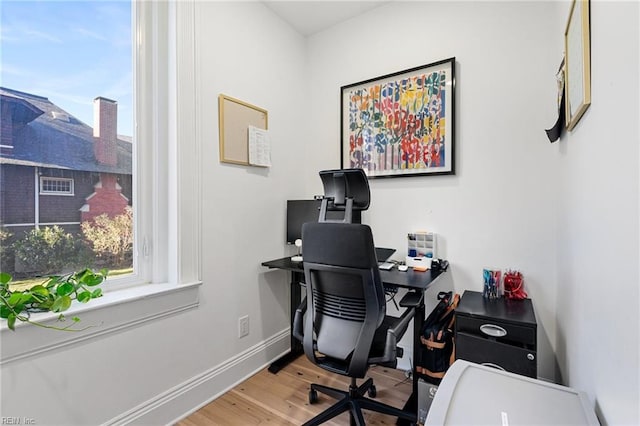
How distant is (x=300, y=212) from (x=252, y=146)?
0.64 meters

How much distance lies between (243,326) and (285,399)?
557mm

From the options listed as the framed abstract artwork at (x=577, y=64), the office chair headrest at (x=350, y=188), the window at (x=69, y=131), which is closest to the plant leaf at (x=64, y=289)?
the window at (x=69, y=131)

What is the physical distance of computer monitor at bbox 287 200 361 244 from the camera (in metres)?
2.39

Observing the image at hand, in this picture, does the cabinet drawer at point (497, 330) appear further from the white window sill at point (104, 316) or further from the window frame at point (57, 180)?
the window frame at point (57, 180)

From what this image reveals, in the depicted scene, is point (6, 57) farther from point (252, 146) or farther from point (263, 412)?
point (263, 412)

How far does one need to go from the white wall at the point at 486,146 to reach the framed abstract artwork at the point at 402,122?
7 cm

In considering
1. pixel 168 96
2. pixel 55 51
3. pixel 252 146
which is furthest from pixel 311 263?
pixel 55 51

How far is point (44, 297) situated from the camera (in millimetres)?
1239

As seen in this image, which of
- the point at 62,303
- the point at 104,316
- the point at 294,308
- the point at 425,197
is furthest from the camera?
the point at 294,308

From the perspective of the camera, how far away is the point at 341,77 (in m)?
2.60

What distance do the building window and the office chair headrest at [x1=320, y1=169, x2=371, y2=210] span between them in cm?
129

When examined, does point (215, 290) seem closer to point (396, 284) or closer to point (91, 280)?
point (91, 280)

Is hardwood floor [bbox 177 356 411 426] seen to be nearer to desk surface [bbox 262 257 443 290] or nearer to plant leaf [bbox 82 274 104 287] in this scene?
desk surface [bbox 262 257 443 290]

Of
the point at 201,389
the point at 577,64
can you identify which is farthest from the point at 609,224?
the point at 201,389
